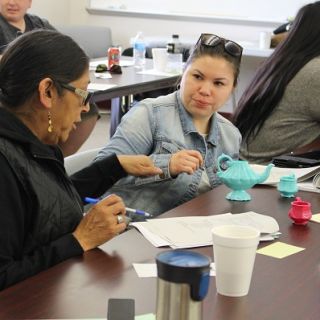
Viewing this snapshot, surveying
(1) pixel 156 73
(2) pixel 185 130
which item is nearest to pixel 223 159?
(2) pixel 185 130

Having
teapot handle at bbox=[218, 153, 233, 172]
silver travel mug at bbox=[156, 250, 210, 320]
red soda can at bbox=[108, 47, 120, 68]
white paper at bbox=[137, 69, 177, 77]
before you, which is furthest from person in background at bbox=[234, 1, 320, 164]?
silver travel mug at bbox=[156, 250, 210, 320]

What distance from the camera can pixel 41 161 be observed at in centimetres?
153

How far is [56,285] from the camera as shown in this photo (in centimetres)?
127

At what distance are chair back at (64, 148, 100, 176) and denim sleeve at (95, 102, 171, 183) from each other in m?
0.06

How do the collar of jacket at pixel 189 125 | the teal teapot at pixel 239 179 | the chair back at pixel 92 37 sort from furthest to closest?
the chair back at pixel 92 37 < the collar of jacket at pixel 189 125 < the teal teapot at pixel 239 179

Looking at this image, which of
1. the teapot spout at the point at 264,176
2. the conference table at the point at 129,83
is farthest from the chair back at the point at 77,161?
the conference table at the point at 129,83

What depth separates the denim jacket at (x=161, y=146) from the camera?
2.14 meters

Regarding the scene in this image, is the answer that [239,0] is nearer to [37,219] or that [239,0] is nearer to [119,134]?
[119,134]

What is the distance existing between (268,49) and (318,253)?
16.2 ft

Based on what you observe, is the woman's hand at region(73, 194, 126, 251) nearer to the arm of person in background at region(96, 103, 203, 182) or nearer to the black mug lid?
the arm of person in background at region(96, 103, 203, 182)

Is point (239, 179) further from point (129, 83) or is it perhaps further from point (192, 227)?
point (129, 83)

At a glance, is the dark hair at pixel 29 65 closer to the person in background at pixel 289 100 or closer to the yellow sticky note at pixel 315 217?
the yellow sticky note at pixel 315 217

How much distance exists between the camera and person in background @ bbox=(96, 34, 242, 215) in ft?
7.06

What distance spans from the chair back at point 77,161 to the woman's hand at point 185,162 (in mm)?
313
